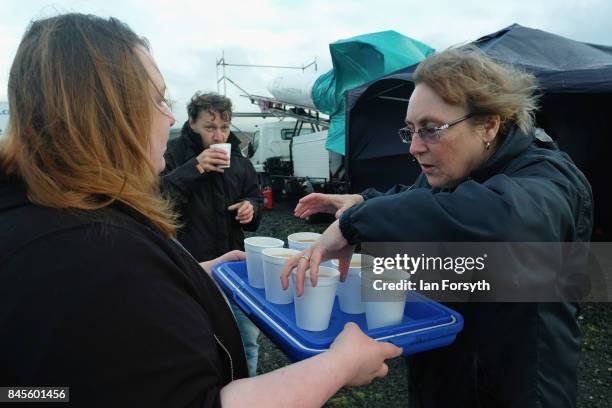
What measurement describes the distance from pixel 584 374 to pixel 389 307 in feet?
10.9

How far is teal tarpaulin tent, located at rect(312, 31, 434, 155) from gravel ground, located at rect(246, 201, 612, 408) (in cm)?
565

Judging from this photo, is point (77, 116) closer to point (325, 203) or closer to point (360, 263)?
point (360, 263)

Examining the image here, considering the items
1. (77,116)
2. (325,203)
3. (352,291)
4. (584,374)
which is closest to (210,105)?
(325,203)

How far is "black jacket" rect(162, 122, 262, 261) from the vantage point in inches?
118

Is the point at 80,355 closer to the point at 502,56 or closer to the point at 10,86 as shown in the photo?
the point at 10,86

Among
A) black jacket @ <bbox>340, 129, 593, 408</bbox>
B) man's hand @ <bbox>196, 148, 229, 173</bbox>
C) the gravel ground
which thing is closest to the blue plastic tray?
black jacket @ <bbox>340, 129, 593, 408</bbox>

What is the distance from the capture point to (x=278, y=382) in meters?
0.95

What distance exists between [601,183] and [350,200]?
6520 mm

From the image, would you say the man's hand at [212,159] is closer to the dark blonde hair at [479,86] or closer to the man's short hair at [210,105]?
the man's short hair at [210,105]

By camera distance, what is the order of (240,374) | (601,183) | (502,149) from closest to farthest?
(240,374), (502,149), (601,183)

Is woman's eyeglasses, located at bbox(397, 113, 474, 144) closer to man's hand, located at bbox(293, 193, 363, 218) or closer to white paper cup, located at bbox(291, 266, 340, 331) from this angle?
man's hand, located at bbox(293, 193, 363, 218)

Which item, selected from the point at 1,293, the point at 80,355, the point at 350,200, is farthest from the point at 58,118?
the point at 350,200

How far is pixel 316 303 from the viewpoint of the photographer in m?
1.37

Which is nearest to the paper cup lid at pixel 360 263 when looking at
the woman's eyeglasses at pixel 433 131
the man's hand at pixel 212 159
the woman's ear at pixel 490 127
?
the woman's eyeglasses at pixel 433 131
